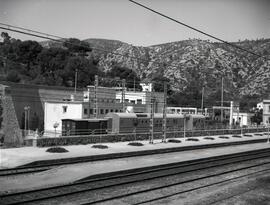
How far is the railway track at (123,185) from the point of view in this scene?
Result: 11.9 metres

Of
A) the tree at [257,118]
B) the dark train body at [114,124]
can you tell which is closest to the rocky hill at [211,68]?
the tree at [257,118]

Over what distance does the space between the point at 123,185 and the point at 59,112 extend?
43291 millimetres

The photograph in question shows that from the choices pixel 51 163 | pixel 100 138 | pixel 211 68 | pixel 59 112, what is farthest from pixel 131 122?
pixel 211 68

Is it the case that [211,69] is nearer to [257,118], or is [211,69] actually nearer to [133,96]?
[257,118]

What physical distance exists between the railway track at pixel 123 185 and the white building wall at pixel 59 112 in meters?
33.4

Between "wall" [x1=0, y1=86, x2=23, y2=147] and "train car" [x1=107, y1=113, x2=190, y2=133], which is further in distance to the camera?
"wall" [x1=0, y1=86, x2=23, y2=147]

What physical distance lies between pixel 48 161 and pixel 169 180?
7.27 metres

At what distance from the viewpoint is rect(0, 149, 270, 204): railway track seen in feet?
39.0

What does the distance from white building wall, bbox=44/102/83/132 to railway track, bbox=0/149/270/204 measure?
33.4 m

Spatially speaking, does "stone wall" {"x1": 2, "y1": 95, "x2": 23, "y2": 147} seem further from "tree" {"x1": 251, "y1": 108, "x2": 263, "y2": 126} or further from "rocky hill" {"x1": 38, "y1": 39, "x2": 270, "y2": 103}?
"rocky hill" {"x1": 38, "y1": 39, "x2": 270, "y2": 103}

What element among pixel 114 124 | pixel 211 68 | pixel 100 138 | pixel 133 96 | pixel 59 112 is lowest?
pixel 100 138

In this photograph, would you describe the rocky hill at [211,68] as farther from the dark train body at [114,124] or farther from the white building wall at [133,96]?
the dark train body at [114,124]

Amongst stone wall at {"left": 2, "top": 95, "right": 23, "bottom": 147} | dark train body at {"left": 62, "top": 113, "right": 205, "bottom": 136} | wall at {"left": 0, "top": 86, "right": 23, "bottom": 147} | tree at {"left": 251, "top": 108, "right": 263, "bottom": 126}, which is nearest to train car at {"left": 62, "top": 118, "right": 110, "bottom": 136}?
dark train body at {"left": 62, "top": 113, "right": 205, "bottom": 136}

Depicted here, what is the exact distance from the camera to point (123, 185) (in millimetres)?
14711
